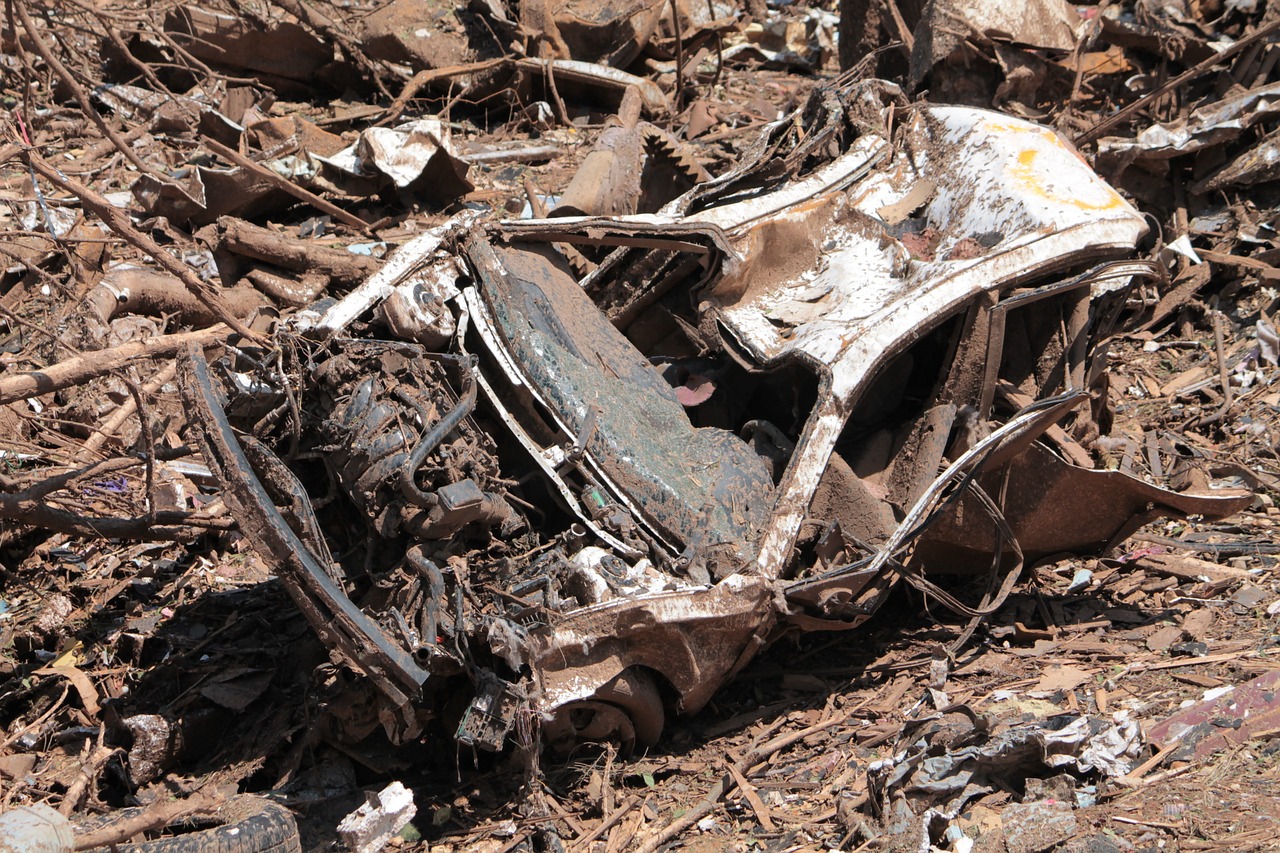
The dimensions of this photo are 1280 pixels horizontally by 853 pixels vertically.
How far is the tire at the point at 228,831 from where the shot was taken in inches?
133

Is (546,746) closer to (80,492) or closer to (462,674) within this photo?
(462,674)

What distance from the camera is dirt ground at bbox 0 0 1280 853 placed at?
12.8 ft

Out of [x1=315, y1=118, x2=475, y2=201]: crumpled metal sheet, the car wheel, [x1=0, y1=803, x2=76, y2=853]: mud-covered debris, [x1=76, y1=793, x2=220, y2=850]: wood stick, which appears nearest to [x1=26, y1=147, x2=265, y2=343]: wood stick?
[x1=76, y1=793, x2=220, y2=850]: wood stick

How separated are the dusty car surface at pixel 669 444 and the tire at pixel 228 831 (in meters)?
0.43

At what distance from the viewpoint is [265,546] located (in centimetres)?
345

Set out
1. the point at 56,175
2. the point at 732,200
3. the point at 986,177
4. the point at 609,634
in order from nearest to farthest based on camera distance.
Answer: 1. the point at 609,634
2. the point at 56,175
3. the point at 986,177
4. the point at 732,200

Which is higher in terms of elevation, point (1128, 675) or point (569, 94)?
point (569, 94)

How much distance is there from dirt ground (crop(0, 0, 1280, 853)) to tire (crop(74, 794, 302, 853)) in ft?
0.73

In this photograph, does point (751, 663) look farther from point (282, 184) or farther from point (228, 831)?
point (282, 184)

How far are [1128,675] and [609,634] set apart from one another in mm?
2076

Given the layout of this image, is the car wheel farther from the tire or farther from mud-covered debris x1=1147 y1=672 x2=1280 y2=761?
mud-covered debris x1=1147 y1=672 x2=1280 y2=761

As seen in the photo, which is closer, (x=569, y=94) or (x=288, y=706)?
(x=288, y=706)

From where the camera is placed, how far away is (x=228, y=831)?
11.5 ft

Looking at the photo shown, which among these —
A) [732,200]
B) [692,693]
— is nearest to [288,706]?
[692,693]
